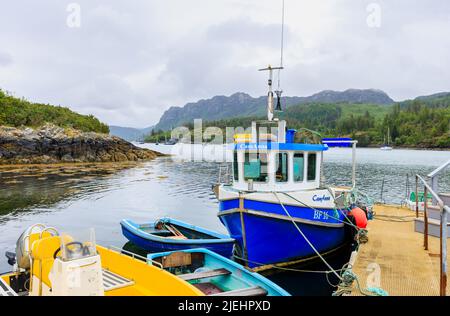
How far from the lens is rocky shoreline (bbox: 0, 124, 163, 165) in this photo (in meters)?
54.3

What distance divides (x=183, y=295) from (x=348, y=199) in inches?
358

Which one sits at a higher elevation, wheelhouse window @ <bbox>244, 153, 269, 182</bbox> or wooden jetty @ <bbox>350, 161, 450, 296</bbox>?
wheelhouse window @ <bbox>244, 153, 269, 182</bbox>

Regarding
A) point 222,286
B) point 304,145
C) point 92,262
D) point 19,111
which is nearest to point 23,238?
point 92,262

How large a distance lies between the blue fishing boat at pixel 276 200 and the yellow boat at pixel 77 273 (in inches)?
179

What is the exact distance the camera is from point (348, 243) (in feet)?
49.5

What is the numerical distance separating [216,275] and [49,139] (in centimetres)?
5732

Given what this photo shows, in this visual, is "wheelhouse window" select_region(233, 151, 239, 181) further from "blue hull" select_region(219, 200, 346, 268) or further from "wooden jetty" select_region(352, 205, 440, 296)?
"wooden jetty" select_region(352, 205, 440, 296)

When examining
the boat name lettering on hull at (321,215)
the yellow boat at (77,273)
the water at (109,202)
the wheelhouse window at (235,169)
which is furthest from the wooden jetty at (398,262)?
the wheelhouse window at (235,169)

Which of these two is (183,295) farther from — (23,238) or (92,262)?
(23,238)

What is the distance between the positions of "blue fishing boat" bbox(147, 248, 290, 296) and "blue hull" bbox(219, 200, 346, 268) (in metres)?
2.00

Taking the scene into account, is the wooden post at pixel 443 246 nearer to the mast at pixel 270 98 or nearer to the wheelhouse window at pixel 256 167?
the wheelhouse window at pixel 256 167

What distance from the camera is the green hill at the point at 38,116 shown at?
2411 inches

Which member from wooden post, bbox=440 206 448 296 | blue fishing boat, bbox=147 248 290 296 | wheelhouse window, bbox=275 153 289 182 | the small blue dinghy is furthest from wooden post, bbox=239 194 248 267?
wooden post, bbox=440 206 448 296

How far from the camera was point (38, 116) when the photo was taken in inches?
2534
